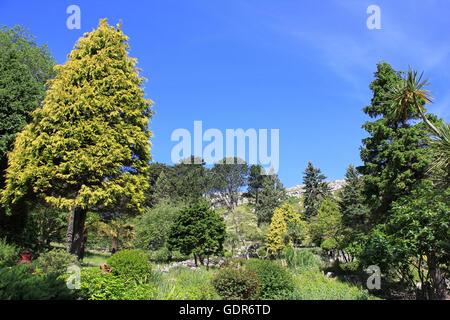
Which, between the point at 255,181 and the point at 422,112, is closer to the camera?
the point at 422,112

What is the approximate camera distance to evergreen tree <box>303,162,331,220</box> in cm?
4900

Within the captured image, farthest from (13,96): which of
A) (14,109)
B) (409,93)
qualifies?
(409,93)

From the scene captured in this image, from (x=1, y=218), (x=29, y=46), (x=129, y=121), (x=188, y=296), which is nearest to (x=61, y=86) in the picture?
(x=129, y=121)

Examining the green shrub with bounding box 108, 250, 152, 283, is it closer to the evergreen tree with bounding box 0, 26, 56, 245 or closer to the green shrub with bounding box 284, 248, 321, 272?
the evergreen tree with bounding box 0, 26, 56, 245

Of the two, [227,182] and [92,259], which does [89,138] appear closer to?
[92,259]

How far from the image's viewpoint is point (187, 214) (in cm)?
2059

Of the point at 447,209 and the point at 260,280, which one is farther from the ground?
the point at 447,209

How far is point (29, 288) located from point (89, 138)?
29.4 feet

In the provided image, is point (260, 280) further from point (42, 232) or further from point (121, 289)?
point (42, 232)

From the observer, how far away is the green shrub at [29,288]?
3.98 m

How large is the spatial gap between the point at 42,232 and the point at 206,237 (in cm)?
1286

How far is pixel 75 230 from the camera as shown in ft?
39.0

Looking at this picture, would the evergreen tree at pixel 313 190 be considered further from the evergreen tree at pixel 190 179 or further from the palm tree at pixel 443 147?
the palm tree at pixel 443 147

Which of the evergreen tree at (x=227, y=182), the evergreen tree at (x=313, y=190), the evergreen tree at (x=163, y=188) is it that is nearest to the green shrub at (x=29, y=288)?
the evergreen tree at (x=313, y=190)
